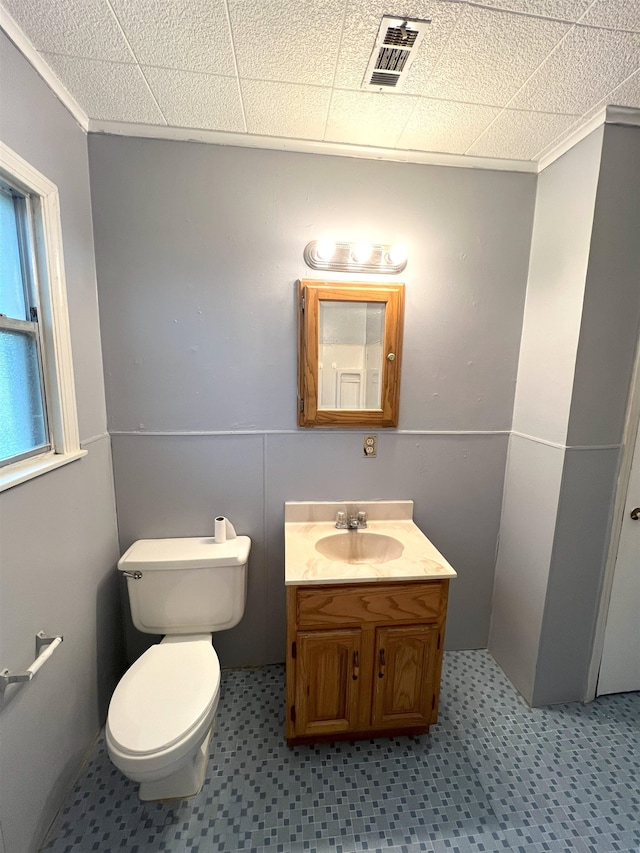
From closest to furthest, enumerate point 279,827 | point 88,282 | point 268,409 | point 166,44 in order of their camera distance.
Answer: point 166,44 → point 279,827 → point 88,282 → point 268,409

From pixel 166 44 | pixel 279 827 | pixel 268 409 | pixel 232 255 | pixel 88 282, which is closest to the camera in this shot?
pixel 166 44

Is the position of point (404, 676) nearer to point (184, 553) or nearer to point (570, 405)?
point (184, 553)

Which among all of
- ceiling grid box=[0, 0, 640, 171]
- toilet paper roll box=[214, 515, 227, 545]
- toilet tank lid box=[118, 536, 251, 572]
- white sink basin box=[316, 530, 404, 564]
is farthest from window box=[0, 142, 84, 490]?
white sink basin box=[316, 530, 404, 564]

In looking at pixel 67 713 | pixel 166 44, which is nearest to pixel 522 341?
pixel 166 44

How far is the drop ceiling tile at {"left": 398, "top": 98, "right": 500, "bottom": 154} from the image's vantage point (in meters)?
1.29

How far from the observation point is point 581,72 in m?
1.13

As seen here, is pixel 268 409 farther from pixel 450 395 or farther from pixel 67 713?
pixel 67 713

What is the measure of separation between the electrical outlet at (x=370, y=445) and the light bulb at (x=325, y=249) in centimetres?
82

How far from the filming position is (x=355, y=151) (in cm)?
153

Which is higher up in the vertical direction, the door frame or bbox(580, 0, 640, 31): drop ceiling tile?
bbox(580, 0, 640, 31): drop ceiling tile

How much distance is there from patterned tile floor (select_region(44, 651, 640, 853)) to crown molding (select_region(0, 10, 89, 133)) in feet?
7.89

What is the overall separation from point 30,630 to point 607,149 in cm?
254

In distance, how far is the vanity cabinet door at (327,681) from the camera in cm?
138

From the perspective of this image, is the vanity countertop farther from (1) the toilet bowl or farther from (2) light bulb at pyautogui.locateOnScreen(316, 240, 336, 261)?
(2) light bulb at pyautogui.locateOnScreen(316, 240, 336, 261)
